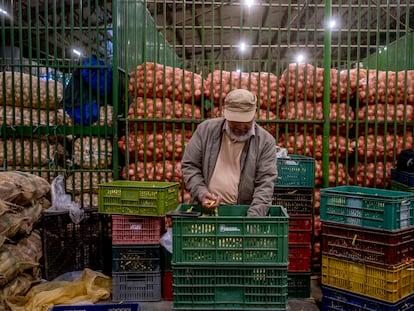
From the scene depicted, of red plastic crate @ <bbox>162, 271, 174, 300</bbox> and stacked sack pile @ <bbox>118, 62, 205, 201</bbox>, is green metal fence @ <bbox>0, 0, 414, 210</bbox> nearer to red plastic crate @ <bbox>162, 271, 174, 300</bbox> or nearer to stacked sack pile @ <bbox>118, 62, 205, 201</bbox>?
stacked sack pile @ <bbox>118, 62, 205, 201</bbox>

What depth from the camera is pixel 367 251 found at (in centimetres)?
376

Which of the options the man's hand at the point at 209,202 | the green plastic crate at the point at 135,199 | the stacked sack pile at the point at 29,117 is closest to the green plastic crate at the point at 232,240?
the man's hand at the point at 209,202

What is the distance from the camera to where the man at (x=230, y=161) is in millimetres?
3336

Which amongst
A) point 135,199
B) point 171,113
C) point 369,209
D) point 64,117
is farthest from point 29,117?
point 369,209

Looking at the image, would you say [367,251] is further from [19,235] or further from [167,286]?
[19,235]

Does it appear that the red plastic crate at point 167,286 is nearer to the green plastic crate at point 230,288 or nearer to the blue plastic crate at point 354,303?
the blue plastic crate at point 354,303

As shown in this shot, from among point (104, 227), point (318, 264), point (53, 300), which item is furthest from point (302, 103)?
point (53, 300)

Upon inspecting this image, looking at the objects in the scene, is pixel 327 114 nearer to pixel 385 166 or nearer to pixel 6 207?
pixel 385 166

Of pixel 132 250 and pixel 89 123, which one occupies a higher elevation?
pixel 89 123

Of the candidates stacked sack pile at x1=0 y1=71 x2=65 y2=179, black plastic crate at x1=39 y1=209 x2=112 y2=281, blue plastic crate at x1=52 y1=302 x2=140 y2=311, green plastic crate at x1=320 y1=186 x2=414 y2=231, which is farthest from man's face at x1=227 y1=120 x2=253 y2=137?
stacked sack pile at x1=0 y1=71 x2=65 y2=179

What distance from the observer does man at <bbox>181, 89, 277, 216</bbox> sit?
334 cm

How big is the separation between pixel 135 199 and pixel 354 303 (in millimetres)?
2319

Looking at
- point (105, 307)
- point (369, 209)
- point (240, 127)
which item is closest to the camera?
point (105, 307)

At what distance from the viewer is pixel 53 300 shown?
421 cm
